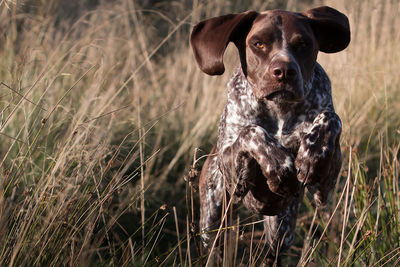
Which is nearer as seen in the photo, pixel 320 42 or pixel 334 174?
pixel 334 174

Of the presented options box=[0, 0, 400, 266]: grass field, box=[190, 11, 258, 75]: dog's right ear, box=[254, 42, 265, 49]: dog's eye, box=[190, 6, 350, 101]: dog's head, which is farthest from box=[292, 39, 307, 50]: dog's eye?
box=[0, 0, 400, 266]: grass field

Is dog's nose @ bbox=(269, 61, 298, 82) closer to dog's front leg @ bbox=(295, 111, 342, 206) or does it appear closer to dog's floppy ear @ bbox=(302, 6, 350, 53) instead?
dog's front leg @ bbox=(295, 111, 342, 206)

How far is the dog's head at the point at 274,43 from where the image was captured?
274 cm

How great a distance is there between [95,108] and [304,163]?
2.11 metres

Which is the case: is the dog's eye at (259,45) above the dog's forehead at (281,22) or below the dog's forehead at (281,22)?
below

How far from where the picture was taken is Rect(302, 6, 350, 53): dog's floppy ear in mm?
3043

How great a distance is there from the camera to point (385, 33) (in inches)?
269

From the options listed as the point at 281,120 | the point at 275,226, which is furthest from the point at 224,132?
the point at 275,226

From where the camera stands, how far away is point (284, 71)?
105 inches

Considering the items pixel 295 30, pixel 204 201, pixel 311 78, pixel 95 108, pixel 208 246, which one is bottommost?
pixel 208 246

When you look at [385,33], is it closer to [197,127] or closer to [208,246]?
[197,127]

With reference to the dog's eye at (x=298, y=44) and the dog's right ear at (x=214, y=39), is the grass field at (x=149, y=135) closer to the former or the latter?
the dog's right ear at (x=214, y=39)

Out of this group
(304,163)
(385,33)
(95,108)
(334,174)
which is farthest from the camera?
(385,33)

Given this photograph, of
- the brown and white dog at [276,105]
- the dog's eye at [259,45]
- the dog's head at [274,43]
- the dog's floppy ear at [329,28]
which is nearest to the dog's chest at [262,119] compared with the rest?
the brown and white dog at [276,105]
